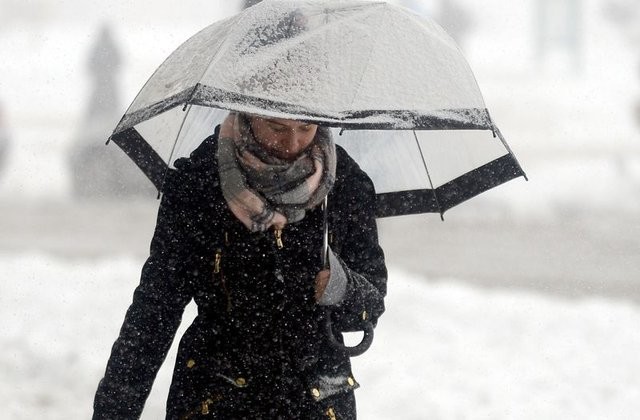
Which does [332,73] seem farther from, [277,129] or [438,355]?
[438,355]

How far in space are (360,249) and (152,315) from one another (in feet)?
1.69

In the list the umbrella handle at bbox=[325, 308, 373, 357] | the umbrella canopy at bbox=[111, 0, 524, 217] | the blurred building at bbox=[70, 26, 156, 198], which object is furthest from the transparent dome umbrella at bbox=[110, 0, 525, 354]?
the blurred building at bbox=[70, 26, 156, 198]

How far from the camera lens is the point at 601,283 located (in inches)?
408

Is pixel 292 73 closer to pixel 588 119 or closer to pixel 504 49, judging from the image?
pixel 588 119

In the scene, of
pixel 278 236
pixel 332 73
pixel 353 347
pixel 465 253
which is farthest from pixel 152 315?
pixel 465 253

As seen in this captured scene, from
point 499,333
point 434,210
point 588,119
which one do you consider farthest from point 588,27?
point 434,210

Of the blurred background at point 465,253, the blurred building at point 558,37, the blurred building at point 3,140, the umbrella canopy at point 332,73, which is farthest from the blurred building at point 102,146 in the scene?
the blurred building at point 558,37

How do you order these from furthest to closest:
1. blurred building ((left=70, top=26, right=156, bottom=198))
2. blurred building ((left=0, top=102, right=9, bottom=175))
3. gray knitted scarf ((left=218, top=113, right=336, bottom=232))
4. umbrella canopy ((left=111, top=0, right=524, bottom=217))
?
blurred building ((left=0, top=102, right=9, bottom=175)) → blurred building ((left=70, top=26, right=156, bottom=198)) → gray knitted scarf ((left=218, top=113, right=336, bottom=232)) → umbrella canopy ((left=111, top=0, right=524, bottom=217))

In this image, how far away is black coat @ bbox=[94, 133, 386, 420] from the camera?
2549 millimetres

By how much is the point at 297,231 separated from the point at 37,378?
413 cm

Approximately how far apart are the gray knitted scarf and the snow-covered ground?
327 centimetres

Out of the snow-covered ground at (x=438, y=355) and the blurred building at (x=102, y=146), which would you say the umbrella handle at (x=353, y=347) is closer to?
the snow-covered ground at (x=438, y=355)

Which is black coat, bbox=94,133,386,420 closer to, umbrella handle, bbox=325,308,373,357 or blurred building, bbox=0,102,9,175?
umbrella handle, bbox=325,308,373,357

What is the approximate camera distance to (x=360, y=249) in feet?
8.80
